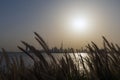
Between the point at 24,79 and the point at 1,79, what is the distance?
167mm

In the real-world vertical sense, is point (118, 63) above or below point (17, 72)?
above

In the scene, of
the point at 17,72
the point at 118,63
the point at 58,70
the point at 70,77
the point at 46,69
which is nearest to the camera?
the point at 17,72

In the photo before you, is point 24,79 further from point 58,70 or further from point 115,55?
point 115,55

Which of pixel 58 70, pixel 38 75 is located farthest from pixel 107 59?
pixel 38 75

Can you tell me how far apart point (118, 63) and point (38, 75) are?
127 cm

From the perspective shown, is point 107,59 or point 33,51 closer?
point 33,51

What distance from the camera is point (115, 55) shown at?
293 cm

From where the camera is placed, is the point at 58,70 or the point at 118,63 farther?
the point at 118,63

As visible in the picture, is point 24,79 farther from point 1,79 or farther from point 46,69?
point 46,69

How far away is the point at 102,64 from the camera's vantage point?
3.01 meters

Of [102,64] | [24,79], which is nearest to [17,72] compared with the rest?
[24,79]

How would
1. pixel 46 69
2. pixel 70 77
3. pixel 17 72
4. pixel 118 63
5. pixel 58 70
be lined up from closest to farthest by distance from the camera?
pixel 17 72
pixel 46 69
pixel 58 70
pixel 70 77
pixel 118 63

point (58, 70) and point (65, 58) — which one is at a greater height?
point (65, 58)

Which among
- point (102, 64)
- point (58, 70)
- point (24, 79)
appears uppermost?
point (102, 64)
